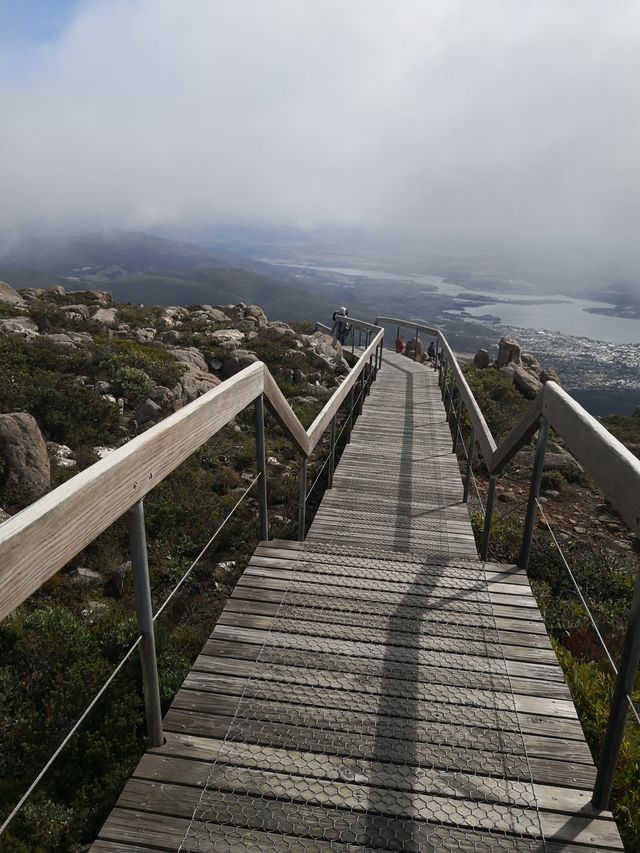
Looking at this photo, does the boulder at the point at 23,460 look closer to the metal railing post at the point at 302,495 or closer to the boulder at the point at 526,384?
the metal railing post at the point at 302,495

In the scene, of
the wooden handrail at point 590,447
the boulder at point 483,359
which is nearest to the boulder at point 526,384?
the boulder at point 483,359

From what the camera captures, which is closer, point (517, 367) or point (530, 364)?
point (517, 367)

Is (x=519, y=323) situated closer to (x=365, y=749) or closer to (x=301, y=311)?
(x=301, y=311)

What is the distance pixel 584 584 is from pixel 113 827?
5.30 meters

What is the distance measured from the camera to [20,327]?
47.5 ft

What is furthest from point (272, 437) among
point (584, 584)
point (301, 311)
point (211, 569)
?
point (301, 311)

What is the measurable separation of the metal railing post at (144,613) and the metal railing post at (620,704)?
61.7 inches

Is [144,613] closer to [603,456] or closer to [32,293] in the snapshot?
[603,456]

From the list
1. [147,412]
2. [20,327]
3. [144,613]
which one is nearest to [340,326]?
[20,327]

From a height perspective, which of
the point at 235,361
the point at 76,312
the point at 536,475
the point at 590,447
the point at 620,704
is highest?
the point at 590,447

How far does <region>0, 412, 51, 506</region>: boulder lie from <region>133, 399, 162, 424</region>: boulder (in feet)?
7.97

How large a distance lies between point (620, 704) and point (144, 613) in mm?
1644

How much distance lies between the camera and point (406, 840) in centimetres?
193

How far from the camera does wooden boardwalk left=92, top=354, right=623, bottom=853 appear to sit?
6.44 ft
